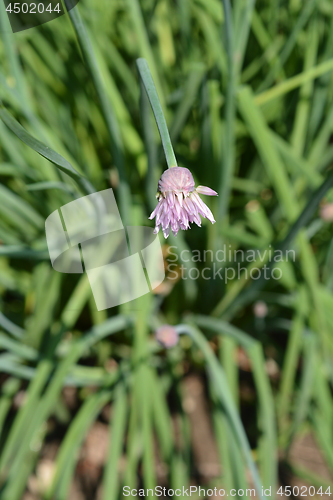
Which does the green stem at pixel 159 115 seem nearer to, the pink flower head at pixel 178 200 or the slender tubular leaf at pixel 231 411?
the pink flower head at pixel 178 200

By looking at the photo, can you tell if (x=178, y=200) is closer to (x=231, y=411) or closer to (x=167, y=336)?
(x=167, y=336)

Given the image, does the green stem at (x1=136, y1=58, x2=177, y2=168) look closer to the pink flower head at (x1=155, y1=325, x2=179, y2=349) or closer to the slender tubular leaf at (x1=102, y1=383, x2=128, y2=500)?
the pink flower head at (x1=155, y1=325, x2=179, y2=349)

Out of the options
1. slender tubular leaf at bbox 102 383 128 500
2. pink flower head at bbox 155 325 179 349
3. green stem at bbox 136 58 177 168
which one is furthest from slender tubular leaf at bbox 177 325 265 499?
green stem at bbox 136 58 177 168

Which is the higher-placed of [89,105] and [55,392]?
[89,105]

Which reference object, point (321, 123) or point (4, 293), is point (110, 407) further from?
point (321, 123)

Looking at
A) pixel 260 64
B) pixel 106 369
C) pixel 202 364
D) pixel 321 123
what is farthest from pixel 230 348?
pixel 260 64

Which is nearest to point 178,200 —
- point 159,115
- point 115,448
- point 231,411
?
point 159,115

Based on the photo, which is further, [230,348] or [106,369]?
[106,369]
